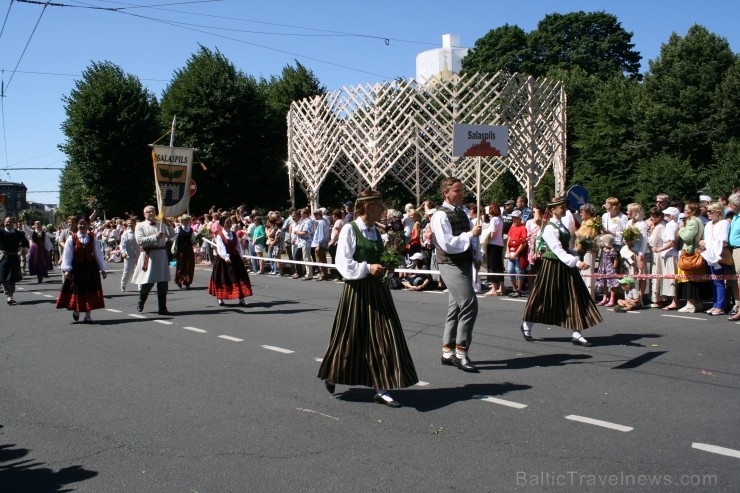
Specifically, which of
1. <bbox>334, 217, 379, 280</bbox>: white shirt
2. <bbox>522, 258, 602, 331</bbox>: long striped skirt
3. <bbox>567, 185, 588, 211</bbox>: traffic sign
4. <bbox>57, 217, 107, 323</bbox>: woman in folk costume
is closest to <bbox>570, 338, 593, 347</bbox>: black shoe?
<bbox>522, 258, 602, 331</bbox>: long striped skirt

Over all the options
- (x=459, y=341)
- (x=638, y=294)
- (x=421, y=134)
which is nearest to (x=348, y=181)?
(x=421, y=134)

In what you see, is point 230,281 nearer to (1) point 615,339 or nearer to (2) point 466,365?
(2) point 466,365

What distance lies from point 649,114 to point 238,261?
3108 centimetres

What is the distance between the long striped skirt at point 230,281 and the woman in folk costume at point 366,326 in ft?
23.4

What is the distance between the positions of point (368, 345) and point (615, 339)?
4.35 metres

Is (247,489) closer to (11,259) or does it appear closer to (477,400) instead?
(477,400)

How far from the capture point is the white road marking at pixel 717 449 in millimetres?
5028

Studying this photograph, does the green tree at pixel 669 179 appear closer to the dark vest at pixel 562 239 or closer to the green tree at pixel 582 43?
the green tree at pixel 582 43

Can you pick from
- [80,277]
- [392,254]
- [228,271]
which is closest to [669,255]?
[392,254]

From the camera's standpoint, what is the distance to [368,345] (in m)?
6.46

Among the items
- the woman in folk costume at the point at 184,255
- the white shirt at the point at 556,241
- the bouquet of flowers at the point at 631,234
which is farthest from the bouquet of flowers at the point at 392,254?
the woman in folk costume at the point at 184,255

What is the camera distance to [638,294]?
12.4 m

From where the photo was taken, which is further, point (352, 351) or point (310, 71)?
point (310, 71)

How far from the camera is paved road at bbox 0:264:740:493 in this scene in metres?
4.84
